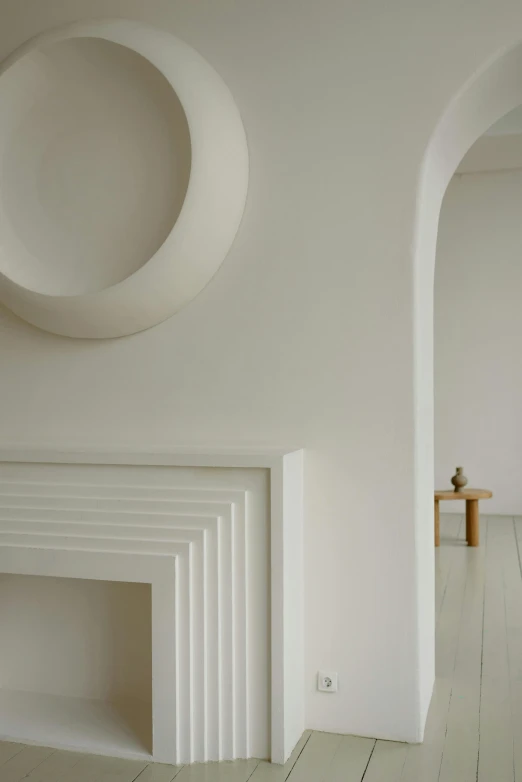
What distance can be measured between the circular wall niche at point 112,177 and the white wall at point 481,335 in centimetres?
501

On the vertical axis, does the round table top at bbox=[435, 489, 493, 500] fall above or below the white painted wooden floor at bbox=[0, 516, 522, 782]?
above

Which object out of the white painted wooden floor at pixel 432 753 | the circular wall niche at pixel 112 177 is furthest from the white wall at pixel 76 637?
the circular wall niche at pixel 112 177

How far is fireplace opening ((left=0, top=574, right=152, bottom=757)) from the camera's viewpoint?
9.19ft

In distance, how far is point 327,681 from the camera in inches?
103

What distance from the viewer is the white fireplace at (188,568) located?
2477mm

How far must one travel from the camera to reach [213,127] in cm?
259

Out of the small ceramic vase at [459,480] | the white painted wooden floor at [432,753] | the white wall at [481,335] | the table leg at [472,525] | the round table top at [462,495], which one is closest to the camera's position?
the white painted wooden floor at [432,753]

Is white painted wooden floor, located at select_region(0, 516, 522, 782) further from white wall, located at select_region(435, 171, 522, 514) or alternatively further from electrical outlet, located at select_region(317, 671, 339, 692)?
white wall, located at select_region(435, 171, 522, 514)

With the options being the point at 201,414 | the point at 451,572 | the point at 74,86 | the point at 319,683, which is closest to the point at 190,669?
the point at 319,683

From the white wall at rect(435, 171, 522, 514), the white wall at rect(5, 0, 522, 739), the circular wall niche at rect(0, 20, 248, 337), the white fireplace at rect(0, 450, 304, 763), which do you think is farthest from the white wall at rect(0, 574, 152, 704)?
the white wall at rect(435, 171, 522, 514)

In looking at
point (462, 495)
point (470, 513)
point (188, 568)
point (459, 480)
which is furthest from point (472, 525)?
point (188, 568)

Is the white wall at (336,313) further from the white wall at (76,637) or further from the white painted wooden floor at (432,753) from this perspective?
the white wall at (76,637)

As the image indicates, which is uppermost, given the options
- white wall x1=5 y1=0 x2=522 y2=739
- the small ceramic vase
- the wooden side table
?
white wall x1=5 y1=0 x2=522 y2=739

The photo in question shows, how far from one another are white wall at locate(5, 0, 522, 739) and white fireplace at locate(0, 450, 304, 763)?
0.52 ft
